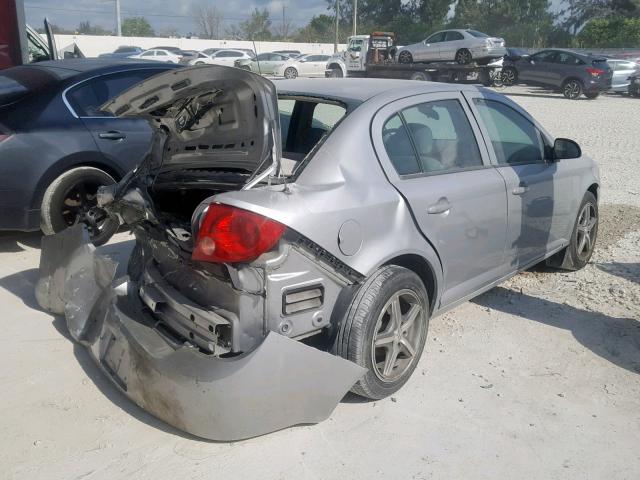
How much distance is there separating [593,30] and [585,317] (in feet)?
156

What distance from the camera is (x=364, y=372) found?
3084mm

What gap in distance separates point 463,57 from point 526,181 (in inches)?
863

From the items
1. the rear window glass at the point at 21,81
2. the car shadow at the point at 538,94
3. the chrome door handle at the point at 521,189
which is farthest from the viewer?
the car shadow at the point at 538,94

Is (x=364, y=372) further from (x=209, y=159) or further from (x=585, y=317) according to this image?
(x=585, y=317)

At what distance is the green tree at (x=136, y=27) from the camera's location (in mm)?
85688

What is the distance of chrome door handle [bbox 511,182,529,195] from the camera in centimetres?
423

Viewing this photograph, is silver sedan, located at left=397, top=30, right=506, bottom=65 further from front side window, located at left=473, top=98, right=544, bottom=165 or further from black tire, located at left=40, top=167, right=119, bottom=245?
black tire, located at left=40, top=167, right=119, bottom=245

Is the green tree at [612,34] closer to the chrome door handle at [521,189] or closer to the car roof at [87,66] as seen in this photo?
the car roof at [87,66]

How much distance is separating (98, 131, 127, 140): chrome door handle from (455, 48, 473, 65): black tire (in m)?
21.0

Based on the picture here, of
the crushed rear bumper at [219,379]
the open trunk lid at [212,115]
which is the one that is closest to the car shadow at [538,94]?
the open trunk lid at [212,115]

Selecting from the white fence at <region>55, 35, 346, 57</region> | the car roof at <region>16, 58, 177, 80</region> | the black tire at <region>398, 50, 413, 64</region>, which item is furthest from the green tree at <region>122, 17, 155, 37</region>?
the car roof at <region>16, 58, 177, 80</region>

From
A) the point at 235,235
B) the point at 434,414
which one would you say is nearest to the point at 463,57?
the point at 434,414

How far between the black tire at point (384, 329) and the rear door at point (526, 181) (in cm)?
115

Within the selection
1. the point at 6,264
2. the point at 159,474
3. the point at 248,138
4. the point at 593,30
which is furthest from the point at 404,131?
the point at 593,30
